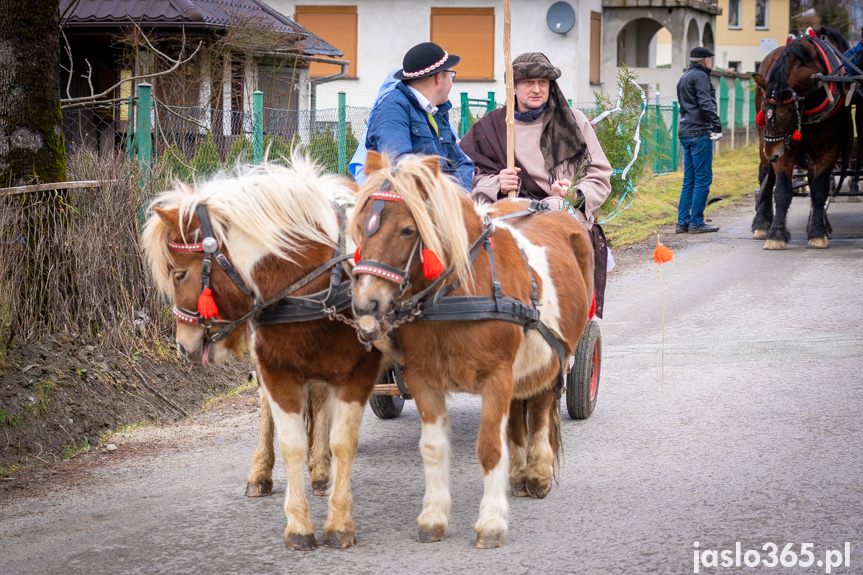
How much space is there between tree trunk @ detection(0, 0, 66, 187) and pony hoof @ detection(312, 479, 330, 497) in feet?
10.3

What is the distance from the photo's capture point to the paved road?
410cm

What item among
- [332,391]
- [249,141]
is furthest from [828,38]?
[332,391]

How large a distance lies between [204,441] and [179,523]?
4.97ft

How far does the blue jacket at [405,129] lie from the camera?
16.7 feet

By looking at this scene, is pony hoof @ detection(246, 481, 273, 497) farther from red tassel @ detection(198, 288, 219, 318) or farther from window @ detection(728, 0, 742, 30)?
window @ detection(728, 0, 742, 30)

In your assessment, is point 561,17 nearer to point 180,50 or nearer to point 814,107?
point 180,50

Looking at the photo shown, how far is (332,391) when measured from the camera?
14.2 ft

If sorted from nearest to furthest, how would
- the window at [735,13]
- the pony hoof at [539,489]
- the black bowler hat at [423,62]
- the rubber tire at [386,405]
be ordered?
the pony hoof at [539,489] < the black bowler hat at [423,62] < the rubber tire at [386,405] < the window at [735,13]

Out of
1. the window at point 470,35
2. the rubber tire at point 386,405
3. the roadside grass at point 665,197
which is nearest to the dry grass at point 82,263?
the rubber tire at point 386,405

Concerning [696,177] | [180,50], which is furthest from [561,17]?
[180,50]

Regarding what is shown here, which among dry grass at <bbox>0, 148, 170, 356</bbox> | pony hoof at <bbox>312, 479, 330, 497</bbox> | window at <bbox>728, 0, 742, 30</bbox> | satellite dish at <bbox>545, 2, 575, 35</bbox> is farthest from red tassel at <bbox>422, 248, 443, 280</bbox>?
window at <bbox>728, 0, 742, 30</bbox>

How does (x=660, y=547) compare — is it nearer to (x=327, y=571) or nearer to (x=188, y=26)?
(x=327, y=571)

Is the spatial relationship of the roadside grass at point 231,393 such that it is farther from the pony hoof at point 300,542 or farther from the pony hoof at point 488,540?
the pony hoof at point 488,540

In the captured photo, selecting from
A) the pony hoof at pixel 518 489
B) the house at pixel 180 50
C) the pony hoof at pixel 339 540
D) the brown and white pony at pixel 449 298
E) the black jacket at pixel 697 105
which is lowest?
the pony hoof at pixel 339 540
